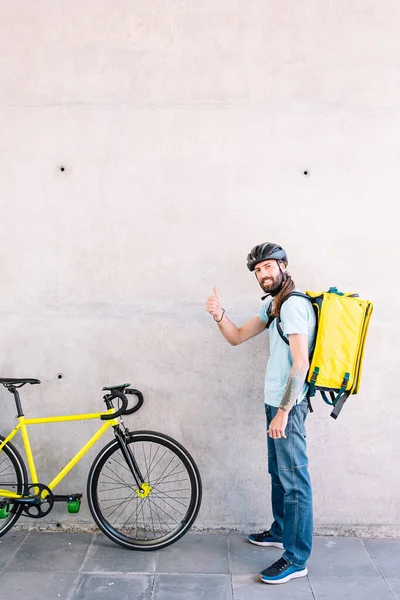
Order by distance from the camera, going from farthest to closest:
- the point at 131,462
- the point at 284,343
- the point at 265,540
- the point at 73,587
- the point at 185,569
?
the point at 265,540, the point at 131,462, the point at 185,569, the point at 284,343, the point at 73,587

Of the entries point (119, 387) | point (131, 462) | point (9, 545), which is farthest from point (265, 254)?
point (9, 545)

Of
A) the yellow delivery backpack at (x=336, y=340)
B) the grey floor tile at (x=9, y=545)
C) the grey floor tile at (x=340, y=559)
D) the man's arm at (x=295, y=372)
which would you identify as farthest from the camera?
the grey floor tile at (x=9, y=545)

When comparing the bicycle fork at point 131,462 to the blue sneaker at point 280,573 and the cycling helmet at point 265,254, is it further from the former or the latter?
the cycling helmet at point 265,254

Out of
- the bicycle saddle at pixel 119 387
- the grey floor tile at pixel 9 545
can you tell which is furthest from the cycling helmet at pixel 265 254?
the grey floor tile at pixel 9 545

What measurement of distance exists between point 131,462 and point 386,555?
1.78 metres

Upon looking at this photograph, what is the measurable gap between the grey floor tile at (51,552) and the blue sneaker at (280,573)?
45.7 inches

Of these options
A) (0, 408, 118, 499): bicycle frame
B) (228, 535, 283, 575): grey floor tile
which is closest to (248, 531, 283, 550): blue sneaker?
(228, 535, 283, 575): grey floor tile

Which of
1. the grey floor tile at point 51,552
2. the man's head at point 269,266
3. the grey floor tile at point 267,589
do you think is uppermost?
the man's head at point 269,266

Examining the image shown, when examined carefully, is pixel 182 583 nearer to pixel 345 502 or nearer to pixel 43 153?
pixel 345 502

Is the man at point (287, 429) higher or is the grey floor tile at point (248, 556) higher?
the man at point (287, 429)

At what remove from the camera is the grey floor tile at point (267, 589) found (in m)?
3.74

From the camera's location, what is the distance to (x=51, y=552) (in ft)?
13.9

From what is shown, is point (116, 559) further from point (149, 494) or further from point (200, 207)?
point (200, 207)

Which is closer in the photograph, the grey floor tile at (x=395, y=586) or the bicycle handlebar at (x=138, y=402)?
the grey floor tile at (x=395, y=586)
